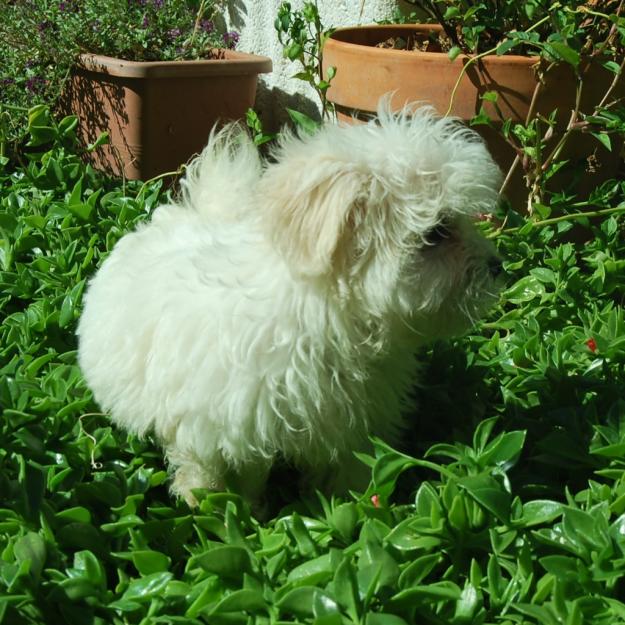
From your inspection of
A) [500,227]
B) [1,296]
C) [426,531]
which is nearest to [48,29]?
[1,296]

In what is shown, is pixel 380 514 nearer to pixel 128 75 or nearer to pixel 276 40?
pixel 128 75

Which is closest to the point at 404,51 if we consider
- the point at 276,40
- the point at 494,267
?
the point at 494,267

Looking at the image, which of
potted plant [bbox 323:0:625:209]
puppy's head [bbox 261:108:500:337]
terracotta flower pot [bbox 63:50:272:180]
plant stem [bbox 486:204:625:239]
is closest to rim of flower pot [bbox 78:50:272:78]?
terracotta flower pot [bbox 63:50:272:180]

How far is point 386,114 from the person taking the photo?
241 centimetres

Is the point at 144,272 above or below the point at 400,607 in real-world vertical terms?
above

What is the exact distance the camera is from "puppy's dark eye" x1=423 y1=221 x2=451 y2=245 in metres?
2.26

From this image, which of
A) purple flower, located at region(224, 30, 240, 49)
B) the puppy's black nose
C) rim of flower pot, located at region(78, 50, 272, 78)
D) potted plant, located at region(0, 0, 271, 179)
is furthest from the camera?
purple flower, located at region(224, 30, 240, 49)

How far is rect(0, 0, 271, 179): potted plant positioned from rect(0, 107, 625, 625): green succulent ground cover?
1699mm

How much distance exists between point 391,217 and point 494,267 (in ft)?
1.06

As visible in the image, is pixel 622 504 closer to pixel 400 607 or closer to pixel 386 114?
pixel 400 607

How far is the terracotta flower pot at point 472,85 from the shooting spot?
3.78m

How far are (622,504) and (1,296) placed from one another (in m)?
2.54

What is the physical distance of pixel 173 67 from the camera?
15.7 ft

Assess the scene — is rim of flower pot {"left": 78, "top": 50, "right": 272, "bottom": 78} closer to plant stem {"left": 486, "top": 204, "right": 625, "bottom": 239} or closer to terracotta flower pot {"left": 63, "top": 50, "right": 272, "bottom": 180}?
terracotta flower pot {"left": 63, "top": 50, "right": 272, "bottom": 180}
